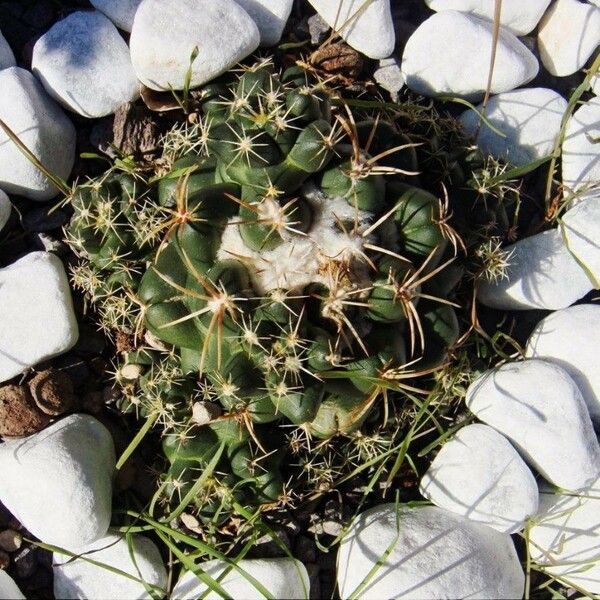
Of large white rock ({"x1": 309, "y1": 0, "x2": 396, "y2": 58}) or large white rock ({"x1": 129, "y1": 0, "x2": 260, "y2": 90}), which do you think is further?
large white rock ({"x1": 309, "y1": 0, "x2": 396, "y2": 58})

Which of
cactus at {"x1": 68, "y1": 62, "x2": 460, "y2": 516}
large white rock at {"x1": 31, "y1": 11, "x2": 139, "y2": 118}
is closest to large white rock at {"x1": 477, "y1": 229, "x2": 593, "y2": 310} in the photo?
cactus at {"x1": 68, "y1": 62, "x2": 460, "y2": 516}

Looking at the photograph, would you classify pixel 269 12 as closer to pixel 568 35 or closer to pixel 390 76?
pixel 390 76

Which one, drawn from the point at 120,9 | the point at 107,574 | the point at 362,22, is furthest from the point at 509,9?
the point at 107,574

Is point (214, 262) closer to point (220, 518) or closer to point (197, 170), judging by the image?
point (197, 170)

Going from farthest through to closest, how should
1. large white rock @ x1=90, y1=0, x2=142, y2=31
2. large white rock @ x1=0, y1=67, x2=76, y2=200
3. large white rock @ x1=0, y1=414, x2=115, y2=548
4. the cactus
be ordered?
large white rock @ x1=90, y1=0, x2=142, y2=31, large white rock @ x1=0, y1=67, x2=76, y2=200, large white rock @ x1=0, y1=414, x2=115, y2=548, the cactus

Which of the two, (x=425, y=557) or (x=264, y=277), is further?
(x=425, y=557)

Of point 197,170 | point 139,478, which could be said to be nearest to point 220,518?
point 139,478

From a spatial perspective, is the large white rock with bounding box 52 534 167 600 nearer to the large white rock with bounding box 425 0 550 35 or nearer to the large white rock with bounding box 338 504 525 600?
the large white rock with bounding box 338 504 525 600
